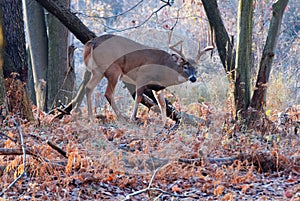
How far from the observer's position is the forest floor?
468 cm

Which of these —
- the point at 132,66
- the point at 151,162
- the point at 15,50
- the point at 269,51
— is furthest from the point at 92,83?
the point at 151,162

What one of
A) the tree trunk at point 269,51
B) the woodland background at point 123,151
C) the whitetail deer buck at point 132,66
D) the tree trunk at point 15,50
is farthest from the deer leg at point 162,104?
the tree trunk at point 15,50

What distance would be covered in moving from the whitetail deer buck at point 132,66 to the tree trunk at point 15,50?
179 cm

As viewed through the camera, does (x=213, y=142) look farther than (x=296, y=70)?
No

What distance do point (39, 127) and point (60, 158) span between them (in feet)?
6.81

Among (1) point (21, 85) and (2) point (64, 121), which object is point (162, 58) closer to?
(2) point (64, 121)

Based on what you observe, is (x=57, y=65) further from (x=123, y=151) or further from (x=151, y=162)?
(x=151, y=162)

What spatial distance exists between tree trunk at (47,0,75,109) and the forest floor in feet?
8.63

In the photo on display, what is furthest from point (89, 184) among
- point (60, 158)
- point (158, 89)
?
point (158, 89)

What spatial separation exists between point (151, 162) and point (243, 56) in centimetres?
285

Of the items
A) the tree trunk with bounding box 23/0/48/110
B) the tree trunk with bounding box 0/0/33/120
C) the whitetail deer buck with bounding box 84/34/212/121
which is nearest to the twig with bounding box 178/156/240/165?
the tree trunk with bounding box 0/0/33/120

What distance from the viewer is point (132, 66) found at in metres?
9.69

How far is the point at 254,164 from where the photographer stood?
19.2 ft

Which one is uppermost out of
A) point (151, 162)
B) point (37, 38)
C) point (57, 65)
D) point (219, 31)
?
point (37, 38)
